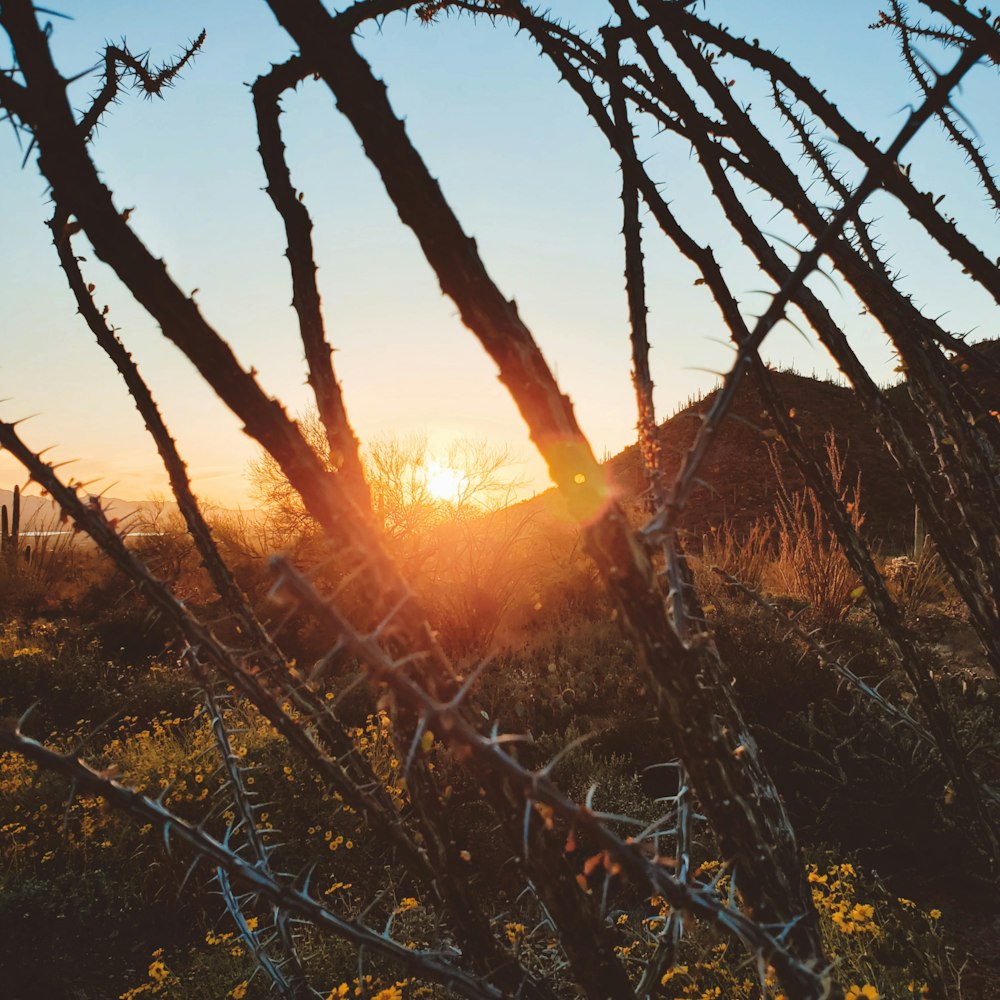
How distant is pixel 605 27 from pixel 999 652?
1924 mm

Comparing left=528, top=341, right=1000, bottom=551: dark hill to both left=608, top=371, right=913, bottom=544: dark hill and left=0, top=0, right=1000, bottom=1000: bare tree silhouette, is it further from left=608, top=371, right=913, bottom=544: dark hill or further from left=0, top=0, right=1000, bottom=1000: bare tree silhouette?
left=0, top=0, right=1000, bottom=1000: bare tree silhouette

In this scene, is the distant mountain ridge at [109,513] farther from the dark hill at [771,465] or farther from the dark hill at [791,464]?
the dark hill at [771,465]

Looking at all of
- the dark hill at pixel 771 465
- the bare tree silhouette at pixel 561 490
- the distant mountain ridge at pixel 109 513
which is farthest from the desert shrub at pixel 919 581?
the distant mountain ridge at pixel 109 513

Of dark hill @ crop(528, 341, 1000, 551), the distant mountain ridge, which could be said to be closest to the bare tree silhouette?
the distant mountain ridge

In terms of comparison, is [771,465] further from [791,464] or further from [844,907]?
[844,907]

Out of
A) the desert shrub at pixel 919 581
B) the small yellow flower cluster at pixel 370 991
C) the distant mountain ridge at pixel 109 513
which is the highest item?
the distant mountain ridge at pixel 109 513

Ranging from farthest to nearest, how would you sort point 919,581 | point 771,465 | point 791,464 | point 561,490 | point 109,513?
point 791,464, point 771,465, point 919,581, point 109,513, point 561,490

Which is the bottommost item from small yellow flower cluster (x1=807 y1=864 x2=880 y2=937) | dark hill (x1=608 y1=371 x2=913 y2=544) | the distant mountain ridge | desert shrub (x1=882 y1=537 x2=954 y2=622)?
desert shrub (x1=882 y1=537 x2=954 y2=622)

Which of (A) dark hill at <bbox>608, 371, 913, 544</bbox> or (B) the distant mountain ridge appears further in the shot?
(A) dark hill at <bbox>608, 371, 913, 544</bbox>

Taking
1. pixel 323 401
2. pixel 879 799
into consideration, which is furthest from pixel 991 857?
pixel 323 401

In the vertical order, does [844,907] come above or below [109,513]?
below

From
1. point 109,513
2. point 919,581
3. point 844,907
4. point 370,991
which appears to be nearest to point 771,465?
point 919,581

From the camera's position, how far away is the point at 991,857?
1953 mm

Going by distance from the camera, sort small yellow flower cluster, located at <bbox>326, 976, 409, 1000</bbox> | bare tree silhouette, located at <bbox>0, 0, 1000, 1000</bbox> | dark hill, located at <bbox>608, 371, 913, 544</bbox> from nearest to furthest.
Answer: bare tree silhouette, located at <bbox>0, 0, 1000, 1000</bbox>, small yellow flower cluster, located at <bbox>326, 976, 409, 1000</bbox>, dark hill, located at <bbox>608, 371, 913, 544</bbox>
